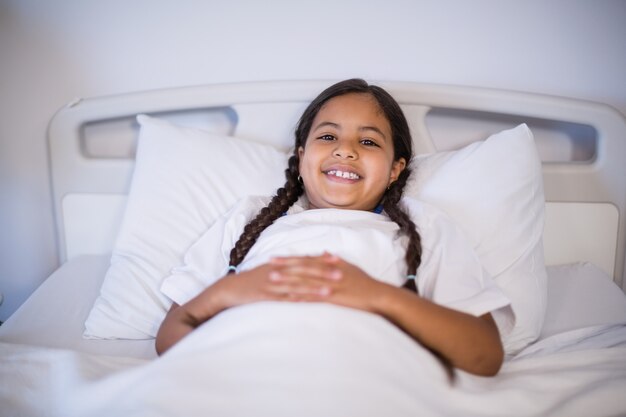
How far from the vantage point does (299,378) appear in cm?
70

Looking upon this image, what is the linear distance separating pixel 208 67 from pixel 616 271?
1.34 meters

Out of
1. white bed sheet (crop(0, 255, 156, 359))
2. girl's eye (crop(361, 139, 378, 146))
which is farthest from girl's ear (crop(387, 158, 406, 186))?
white bed sheet (crop(0, 255, 156, 359))

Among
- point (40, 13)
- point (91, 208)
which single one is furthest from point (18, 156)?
point (40, 13)

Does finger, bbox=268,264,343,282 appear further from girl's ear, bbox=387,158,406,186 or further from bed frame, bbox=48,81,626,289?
bed frame, bbox=48,81,626,289

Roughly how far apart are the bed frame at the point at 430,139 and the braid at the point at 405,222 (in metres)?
0.22

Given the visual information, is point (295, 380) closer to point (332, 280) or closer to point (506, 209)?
point (332, 280)

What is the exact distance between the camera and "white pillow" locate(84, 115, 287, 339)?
1116 mm

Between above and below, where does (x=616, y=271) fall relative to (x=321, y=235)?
below

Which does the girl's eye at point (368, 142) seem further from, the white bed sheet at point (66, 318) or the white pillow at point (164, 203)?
the white bed sheet at point (66, 318)

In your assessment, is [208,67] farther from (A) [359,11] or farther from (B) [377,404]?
(B) [377,404]

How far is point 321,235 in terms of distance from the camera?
3.11 feet

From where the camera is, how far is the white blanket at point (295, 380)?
681mm

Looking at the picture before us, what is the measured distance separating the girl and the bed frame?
0.15 m

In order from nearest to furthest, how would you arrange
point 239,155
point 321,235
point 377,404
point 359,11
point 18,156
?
point 377,404 < point 321,235 < point 239,155 < point 359,11 < point 18,156
